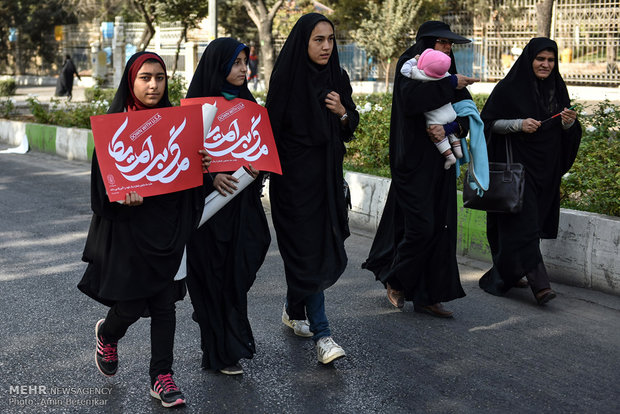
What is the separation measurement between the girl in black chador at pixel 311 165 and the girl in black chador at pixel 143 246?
69cm

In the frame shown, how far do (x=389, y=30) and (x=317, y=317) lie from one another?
71.9ft

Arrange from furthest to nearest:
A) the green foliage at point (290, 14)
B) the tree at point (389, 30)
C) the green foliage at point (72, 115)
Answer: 1. the green foliage at point (290, 14)
2. the tree at point (389, 30)
3. the green foliage at point (72, 115)

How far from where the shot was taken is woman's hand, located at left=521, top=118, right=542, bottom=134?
541 centimetres

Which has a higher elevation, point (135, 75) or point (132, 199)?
point (135, 75)

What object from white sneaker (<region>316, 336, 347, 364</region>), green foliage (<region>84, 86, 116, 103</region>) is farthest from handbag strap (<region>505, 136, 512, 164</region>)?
green foliage (<region>84, 86, 116, 103</region>)

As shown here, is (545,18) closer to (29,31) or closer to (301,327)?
(301,327)

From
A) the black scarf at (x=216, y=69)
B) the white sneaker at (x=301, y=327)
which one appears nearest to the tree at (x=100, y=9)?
the white sneaker at (x=301, y=327)

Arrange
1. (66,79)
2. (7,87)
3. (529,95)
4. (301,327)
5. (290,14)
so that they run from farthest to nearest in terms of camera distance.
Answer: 1. (290,14)
2. (7,87)
3. (66,79)
4. (529,95)
5. (301,327)

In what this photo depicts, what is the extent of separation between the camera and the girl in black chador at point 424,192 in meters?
4.99

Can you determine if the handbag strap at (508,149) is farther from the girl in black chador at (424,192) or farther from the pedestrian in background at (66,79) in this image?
the pedestrian in background at (66,79)

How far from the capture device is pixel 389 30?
25.3 m

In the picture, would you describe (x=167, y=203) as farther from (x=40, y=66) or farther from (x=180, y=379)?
(x=40, y=66)

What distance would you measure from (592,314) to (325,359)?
2.04 metres

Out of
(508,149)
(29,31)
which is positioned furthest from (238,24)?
(508,149)
